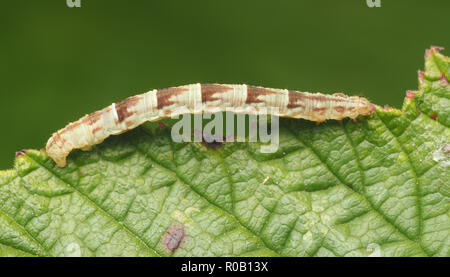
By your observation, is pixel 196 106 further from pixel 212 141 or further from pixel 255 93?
pixel 255 93

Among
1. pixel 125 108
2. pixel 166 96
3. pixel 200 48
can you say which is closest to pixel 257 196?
pixel 166 96

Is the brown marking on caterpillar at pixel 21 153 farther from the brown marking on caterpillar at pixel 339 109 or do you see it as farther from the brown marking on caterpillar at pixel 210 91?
the brown marking on caterpillar at pixel 339 109

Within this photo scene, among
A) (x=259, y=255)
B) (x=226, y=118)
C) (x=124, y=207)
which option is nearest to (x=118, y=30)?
(x=226, y=118)

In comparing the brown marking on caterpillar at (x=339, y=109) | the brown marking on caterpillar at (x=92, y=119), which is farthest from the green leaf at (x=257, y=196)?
the brown marking on caterpillar at (x=92, y=119)

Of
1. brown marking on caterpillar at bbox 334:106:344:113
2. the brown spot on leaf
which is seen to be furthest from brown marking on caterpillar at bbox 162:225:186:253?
brown marking on caterpillar at bbox 334:106:344:113

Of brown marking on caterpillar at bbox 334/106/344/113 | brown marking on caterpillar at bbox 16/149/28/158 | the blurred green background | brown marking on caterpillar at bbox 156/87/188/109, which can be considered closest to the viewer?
brown marking on caterpillar at bbox 16/149/28/158

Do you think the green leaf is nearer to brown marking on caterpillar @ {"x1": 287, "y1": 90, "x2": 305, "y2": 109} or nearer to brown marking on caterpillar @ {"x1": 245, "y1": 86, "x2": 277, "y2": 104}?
brown marking on caterpillar @ {"x1": 287, "y1": 90, "x2": 305, "y2": 109}
